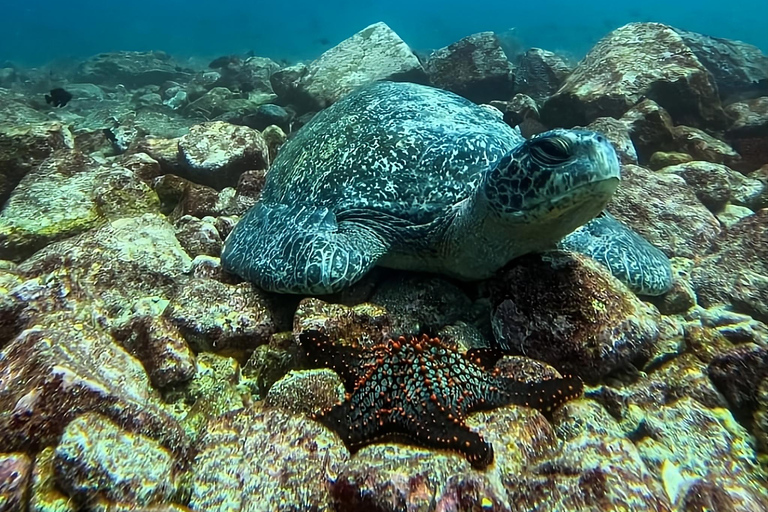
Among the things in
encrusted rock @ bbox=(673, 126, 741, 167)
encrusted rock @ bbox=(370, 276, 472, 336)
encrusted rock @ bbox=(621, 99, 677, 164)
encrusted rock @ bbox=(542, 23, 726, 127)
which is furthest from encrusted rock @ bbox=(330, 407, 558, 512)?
encrusted rock @ bbox=(542, 23, 726, 127)

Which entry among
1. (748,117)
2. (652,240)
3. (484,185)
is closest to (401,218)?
(484,185)

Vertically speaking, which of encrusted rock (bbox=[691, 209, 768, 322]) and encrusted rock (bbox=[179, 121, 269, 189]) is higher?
encrusted rock (bbox=[691, 209, 768, 322])

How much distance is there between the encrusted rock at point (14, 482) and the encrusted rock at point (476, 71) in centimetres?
932

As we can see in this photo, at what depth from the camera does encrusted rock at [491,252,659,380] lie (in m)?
2.56

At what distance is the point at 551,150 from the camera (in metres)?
2.73

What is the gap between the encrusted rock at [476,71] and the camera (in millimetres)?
9531

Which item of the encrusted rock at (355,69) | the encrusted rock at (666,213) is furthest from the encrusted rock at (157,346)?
the encrusted rock at (355,69)

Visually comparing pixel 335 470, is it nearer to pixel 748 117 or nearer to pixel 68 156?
pixel 68 156

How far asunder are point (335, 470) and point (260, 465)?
1.06ft

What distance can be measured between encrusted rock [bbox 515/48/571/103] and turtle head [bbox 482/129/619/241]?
8017 millimetres

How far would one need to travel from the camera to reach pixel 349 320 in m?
2.99

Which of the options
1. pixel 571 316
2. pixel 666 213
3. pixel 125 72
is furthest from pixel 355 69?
pixel 125 72

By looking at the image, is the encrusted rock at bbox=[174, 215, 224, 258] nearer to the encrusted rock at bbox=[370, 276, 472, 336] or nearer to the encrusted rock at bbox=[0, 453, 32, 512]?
the encrusted rock at bbox=[370, 276, 472, 336]

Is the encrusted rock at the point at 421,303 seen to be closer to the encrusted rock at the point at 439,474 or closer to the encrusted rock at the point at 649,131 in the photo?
the encrusted rock at the point at 439,474
